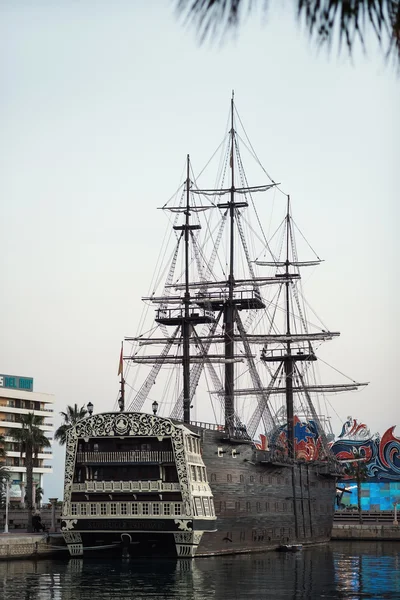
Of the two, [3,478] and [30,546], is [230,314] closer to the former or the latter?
[30,546]

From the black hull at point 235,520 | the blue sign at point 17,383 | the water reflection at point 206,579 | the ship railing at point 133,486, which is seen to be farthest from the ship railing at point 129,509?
the blue sign at point 17,383

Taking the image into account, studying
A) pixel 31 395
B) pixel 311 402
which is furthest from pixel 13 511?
pixel 31 395

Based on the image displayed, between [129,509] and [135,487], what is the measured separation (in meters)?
1.28

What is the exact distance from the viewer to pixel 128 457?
55.0m

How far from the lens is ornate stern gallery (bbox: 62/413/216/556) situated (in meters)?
53.6

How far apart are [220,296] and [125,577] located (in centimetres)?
3294

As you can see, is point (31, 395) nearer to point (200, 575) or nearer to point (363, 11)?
point (200, 575)

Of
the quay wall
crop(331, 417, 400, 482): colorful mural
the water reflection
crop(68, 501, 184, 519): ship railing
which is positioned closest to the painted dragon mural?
crop(331, 417, 400, 482): colorful mural

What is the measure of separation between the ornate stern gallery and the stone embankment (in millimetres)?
1401

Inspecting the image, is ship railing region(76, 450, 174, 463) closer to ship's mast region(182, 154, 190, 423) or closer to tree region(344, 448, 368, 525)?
ship's mast region(182, 154, 190, 423)

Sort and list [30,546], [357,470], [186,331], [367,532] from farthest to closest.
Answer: [357,470] < [367,532] < [186,331] < [30,546]

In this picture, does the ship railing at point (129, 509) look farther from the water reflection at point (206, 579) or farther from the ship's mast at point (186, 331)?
the ship's mast at point (186, 331)

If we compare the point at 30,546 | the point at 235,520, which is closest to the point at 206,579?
the point at 30,546

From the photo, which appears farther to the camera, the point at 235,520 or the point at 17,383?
the point at 17,383
